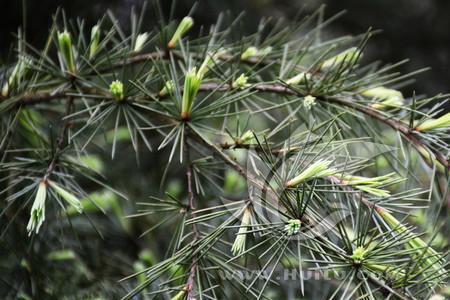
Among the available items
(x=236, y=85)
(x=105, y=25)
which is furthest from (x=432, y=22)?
(x=236, y=85)

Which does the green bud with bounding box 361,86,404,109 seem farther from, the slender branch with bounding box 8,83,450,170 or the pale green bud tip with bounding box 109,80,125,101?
the pale green bud tip with bounding box 109,80,125,101

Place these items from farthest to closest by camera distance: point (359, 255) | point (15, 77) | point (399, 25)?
point (399, 25), point (15, 77), point (359, 255)

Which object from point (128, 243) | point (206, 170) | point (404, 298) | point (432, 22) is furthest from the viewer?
point (432, 22)

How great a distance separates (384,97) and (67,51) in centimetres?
42

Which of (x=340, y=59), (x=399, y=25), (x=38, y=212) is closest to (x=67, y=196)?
(x=38, y=212)

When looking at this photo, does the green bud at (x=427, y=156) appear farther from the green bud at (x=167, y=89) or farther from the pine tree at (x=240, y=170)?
the green bud at (x=167, y=89)

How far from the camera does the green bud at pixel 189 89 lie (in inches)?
25.7

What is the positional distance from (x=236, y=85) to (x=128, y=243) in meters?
0.59

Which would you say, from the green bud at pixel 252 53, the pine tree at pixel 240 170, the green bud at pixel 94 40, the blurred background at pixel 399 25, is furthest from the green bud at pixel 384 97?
the blurred background at pixel 399 25

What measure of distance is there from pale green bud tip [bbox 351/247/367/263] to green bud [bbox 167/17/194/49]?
40 centimetres

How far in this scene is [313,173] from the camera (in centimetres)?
58

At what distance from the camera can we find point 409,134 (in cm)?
73

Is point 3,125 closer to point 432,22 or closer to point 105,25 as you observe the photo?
point 105,25

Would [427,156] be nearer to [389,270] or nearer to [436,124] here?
[436,124]
